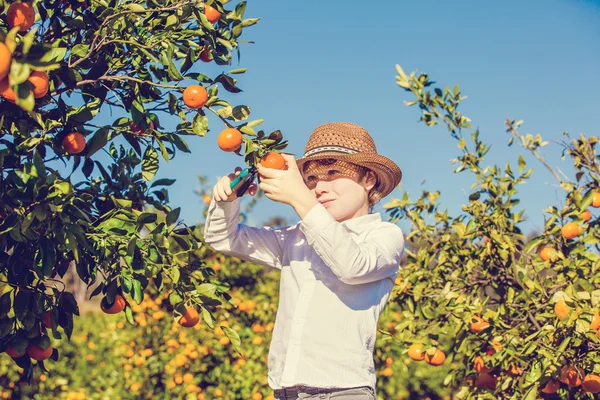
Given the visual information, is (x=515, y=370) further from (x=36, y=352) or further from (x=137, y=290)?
(x=36, y=352)

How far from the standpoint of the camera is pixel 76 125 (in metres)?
1.76

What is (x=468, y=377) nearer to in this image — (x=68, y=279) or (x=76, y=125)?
(x=76, y=125)

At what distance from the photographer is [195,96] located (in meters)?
1.77

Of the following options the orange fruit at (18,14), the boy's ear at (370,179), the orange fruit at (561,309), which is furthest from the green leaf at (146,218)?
the orange fruit at (561,309)

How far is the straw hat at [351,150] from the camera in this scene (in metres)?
2.34

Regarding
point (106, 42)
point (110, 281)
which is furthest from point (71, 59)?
point (110, 281)

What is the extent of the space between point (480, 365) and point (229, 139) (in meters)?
2.03

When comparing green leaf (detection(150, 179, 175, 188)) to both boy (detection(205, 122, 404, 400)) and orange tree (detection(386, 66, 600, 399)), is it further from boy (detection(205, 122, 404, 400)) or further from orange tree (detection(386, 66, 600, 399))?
orange tree (detection(386, 66, 600, 399))

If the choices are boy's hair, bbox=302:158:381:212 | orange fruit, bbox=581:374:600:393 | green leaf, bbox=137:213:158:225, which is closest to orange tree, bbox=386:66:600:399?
orange fruit, bbox=581:374:600:393

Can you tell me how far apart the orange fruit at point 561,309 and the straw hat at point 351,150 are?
2.97ft

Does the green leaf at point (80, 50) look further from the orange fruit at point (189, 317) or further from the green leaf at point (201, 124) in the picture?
the orange fruit at point (189, 317)

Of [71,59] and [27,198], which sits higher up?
[71,59]

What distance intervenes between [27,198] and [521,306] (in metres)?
2.45

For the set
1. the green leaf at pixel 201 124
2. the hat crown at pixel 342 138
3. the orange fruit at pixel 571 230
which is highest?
the hat crown at pixel 342 138
